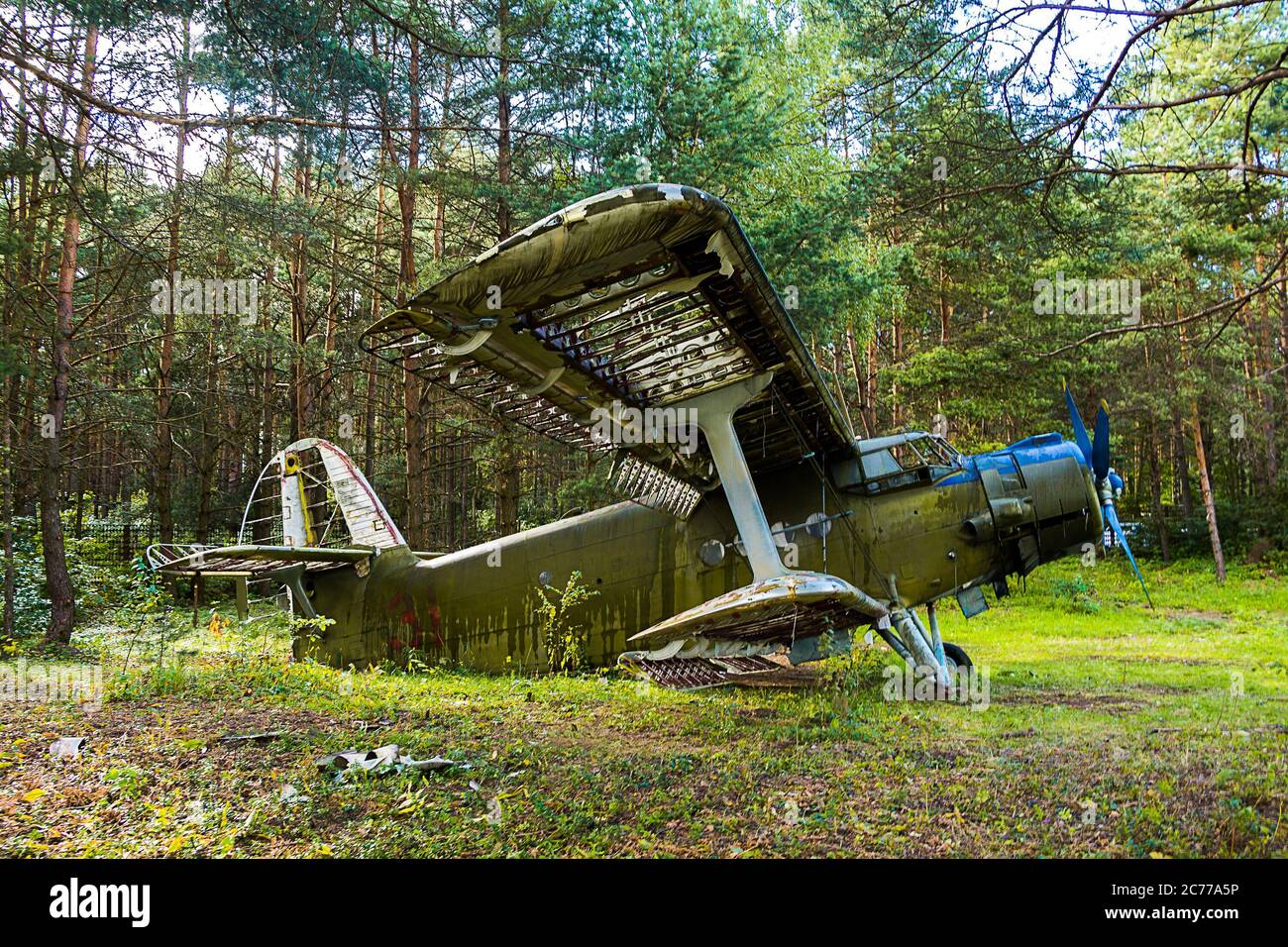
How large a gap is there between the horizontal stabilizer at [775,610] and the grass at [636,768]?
0.90 meters

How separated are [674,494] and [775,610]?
3.30 metres

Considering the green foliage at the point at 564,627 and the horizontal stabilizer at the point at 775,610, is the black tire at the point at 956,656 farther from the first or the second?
the green foliage at the point at 564,627

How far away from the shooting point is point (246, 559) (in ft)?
30.8

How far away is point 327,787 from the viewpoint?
4.57 m

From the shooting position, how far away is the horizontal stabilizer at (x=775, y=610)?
236 inches

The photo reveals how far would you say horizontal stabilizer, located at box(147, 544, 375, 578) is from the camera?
316 inches

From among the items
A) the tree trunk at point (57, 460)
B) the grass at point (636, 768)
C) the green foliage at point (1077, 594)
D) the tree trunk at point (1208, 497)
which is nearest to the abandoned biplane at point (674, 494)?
the grass at point (636, 768)

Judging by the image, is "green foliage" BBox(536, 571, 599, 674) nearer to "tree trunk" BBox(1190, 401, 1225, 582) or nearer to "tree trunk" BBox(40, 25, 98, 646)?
"tree trunk" BBox(40, 25, 98, 646)

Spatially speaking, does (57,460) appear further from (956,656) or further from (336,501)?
(956,656)

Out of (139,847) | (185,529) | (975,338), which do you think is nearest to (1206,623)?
(975,338)

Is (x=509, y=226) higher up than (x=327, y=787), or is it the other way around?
(x=509, y=226)

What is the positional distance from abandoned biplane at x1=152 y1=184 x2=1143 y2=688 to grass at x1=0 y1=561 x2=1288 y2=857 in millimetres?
861
